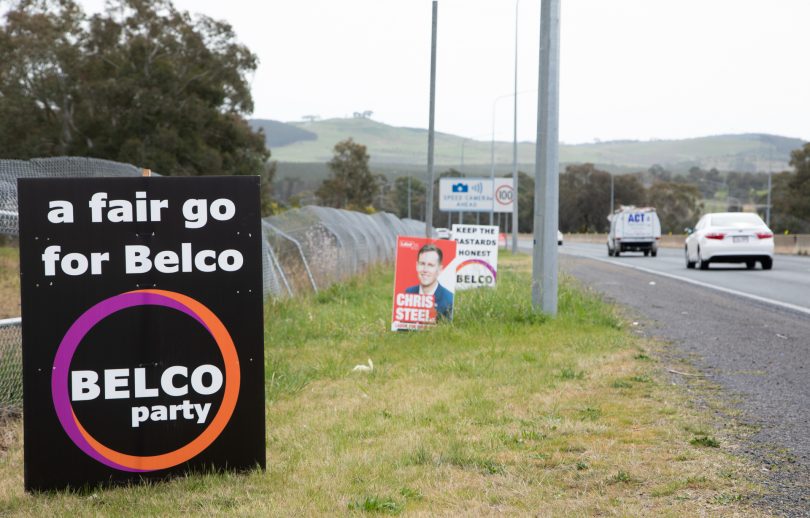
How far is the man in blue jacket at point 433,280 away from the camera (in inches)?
460

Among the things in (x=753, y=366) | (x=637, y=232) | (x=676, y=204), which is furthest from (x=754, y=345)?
(x=676, y=204)

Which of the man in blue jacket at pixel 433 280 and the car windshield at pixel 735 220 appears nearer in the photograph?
the man in blue jacket at pixel 433 280

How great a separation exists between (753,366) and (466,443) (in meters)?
3.98

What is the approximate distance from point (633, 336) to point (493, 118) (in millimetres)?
41333

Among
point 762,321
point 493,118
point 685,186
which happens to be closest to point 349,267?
point 762,321

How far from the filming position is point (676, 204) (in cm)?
10650

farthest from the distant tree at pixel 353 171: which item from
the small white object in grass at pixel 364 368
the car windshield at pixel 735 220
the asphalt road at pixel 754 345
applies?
the small white object in grass at pixel 364 368

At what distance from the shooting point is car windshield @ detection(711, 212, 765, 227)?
25.9 meters

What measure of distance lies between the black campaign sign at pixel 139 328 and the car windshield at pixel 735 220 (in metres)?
22.8

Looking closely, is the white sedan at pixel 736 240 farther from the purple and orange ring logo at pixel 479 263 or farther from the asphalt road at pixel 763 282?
the purple and orange ring logo at pixel 479 263

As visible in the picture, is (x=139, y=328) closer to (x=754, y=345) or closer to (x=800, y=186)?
(x=754, y=345)

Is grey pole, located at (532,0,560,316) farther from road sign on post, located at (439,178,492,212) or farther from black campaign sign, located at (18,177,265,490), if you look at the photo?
road sign on post, located at (439,178,492,212)

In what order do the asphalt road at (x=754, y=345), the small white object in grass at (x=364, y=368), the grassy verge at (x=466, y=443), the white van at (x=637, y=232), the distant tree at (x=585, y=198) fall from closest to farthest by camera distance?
the grassy verge at (x=466, y=443) → the asphalt road at (x=754, y=345) → the small white object in grass at (x=364, y=368) → the white van at (x=637, y=232) → the distant tree at (x=585, y=198)

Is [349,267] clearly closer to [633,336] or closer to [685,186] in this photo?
[633,336]
